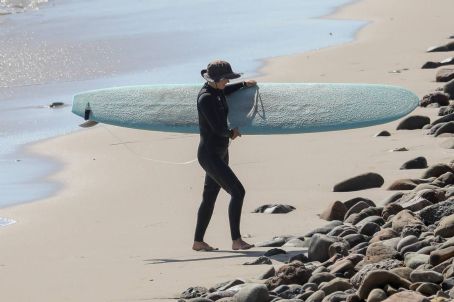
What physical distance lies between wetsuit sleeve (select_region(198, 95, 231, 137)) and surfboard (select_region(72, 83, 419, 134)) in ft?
4.67

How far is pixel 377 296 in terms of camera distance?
6664 millimetres

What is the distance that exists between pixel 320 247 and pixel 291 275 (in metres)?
0.72

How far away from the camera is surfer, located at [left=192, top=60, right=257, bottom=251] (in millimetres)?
9297

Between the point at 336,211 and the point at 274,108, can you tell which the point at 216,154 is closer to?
the point at 336,211

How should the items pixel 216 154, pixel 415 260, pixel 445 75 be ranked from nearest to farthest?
pixel 415 260
pixel 216 154
pixel 445 75

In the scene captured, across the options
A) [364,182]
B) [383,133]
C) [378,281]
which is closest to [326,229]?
[364,182]

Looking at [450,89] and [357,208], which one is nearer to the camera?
[357,208]

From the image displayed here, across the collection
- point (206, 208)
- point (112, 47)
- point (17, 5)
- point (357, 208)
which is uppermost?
point (206, 208)

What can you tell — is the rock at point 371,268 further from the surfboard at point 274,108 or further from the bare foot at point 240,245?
the surfboard at point 274,108

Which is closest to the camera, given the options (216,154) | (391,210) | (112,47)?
(391,210)

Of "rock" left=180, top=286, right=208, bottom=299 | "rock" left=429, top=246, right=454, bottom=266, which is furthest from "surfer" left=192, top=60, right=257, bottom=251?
"rock" left=429, top=246, right=454, bottom=266

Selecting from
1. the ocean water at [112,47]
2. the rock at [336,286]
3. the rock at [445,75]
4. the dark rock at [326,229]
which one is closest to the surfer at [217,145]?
the dark rock at [326,229]

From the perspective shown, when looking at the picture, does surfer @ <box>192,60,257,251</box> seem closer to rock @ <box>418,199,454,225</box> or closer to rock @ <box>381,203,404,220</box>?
rock @ <box>381,203,404,220</box>

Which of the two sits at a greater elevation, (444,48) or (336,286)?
(336,286)
